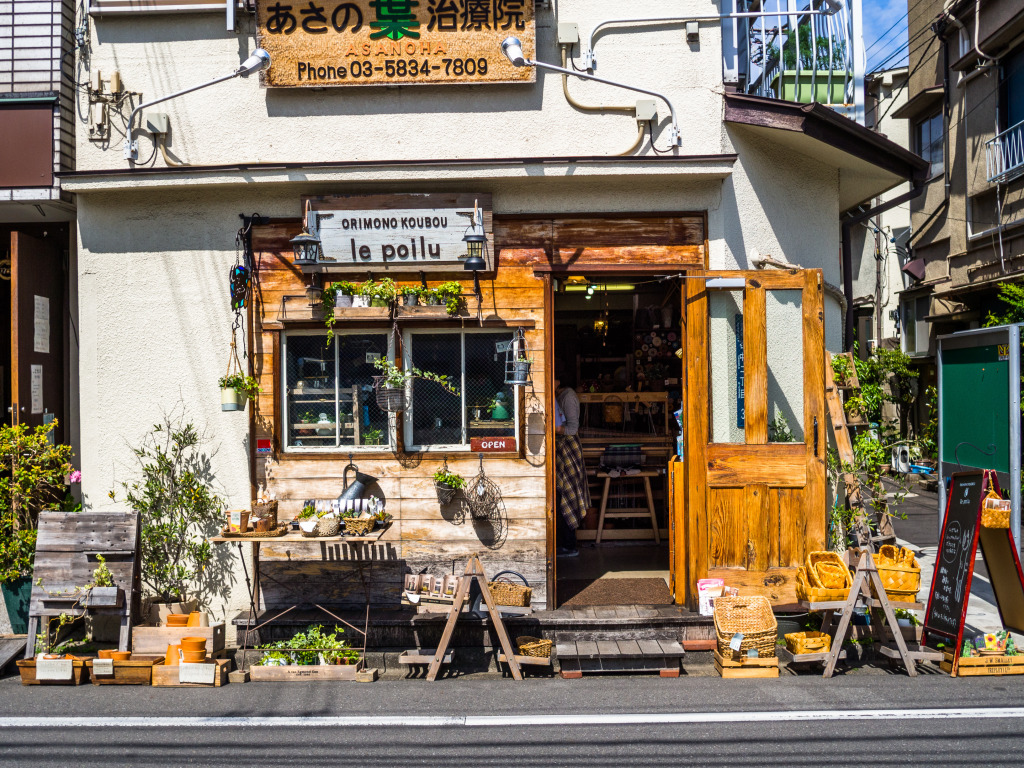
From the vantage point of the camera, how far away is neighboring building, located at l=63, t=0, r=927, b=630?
7.02m

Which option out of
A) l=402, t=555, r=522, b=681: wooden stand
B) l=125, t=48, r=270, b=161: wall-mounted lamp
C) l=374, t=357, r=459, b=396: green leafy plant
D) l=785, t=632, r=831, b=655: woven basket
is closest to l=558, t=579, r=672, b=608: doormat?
l=402, t=555, r=522, b=681: wooden stand

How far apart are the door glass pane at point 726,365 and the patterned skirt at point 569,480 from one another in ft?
7.94

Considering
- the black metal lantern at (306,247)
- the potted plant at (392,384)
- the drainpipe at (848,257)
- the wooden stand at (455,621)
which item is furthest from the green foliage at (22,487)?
the drainpipe at (848,257)

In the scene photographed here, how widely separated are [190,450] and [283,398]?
1017 millimetres

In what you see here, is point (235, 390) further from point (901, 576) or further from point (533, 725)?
point (901, 576)

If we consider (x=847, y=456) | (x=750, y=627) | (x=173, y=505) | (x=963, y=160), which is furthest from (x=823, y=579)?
(x=963, y=160)

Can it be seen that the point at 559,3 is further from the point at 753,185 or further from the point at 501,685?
the point at 501,685

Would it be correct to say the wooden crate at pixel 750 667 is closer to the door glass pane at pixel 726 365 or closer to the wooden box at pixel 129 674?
the door glass pane at pixel 726 365

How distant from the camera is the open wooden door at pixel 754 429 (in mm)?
6930

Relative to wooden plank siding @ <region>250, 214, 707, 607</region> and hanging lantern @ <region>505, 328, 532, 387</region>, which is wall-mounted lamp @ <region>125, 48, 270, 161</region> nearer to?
wooden plank siding @ <region>250, 214, 707, 607</region>

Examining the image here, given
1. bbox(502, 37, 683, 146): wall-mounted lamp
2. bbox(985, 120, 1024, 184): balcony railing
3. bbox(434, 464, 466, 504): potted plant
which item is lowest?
bbox(434, 464, 466, 504): potted plant

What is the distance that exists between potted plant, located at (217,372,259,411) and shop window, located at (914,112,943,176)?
49.9 ft

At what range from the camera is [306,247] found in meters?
6.90

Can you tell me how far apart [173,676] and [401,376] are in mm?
3101
